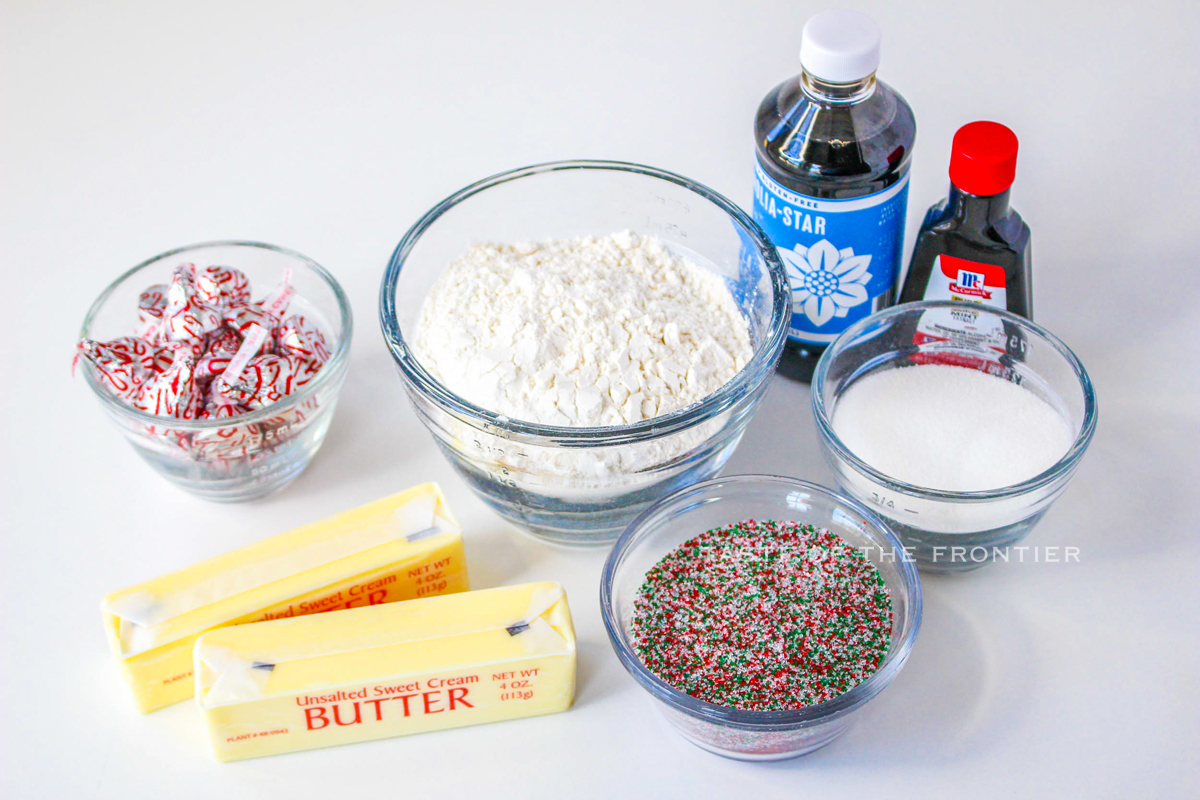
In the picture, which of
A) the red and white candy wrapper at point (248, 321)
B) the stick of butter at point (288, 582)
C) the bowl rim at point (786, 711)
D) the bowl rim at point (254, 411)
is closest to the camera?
the bowl rim at point (786, 711)

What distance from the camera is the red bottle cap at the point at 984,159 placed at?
1.31 meters

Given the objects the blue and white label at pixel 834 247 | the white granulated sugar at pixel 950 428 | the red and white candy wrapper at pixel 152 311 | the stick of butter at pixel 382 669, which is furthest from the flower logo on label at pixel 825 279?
the red and white candy wrapper at pixel 152 311

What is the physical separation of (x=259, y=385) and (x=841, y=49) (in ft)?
2.48

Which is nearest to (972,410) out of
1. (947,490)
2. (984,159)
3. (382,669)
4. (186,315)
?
(947,490)

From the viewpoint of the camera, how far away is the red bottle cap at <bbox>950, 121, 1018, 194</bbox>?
51.4 inches

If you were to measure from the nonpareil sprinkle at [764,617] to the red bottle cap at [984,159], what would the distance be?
0.42 metres

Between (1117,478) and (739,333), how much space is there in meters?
0.51

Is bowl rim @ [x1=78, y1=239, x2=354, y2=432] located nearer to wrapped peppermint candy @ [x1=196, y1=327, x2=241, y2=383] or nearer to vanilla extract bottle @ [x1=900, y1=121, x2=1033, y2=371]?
wrapped peppermint candy @ [x1=196, y1=327, x2=241, y2=383]

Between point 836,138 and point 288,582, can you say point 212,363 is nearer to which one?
point 288,582

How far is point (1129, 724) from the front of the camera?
1257 millimetres

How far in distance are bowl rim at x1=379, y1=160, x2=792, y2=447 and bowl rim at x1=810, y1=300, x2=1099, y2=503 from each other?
93 millimetres

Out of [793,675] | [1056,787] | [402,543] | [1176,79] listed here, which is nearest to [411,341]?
[402,543]

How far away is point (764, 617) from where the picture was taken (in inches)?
Answer: 49.0

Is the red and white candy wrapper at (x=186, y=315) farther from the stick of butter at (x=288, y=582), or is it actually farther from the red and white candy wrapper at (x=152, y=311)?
the stick of butter at (x=288, y=582)
